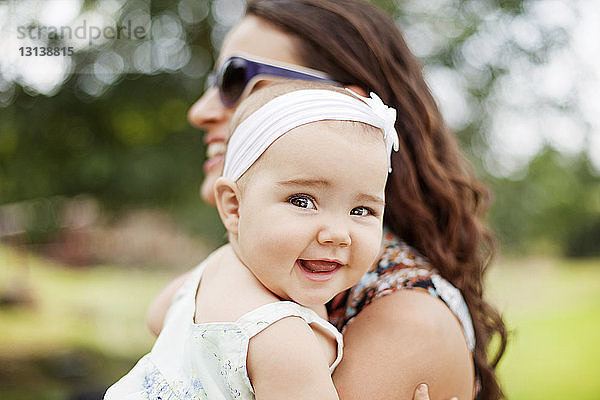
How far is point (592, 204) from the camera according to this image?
391 inches

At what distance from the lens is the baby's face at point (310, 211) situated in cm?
151

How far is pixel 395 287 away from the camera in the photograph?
192 cm

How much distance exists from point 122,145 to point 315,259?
15.5 ft

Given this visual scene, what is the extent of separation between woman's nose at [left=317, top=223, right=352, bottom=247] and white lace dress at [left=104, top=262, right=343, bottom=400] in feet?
0.53

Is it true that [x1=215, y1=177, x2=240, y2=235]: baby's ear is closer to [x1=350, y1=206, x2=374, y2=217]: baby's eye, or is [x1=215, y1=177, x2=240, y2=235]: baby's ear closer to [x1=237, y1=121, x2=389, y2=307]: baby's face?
[x1=237, y1=121, x2=389, y2=307]: baby's face

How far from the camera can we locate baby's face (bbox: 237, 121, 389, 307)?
1509 millimetres

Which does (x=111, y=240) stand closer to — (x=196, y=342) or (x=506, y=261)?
(x=506, y=261)

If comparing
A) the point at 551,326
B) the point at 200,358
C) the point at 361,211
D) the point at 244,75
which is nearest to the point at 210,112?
the point at 244,75

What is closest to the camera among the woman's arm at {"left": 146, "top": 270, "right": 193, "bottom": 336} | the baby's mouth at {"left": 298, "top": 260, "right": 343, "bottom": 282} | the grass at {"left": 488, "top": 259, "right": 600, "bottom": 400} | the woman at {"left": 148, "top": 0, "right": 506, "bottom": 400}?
the baby's mouth at {"left": 298, "top": 260, "right": 343, "bottom": 282}

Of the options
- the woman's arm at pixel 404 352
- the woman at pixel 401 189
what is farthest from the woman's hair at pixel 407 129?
the woman's arm at pixel 404 352

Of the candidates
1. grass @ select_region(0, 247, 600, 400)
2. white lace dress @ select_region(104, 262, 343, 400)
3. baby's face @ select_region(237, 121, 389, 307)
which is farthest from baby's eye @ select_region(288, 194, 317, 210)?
grass @ select_region(0, 247, 600, 400)

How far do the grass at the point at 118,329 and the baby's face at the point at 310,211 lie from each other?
612cm

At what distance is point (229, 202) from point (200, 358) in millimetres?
378

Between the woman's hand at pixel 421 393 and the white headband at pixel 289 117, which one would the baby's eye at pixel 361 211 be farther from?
the woman's hand at pixel 421 393
